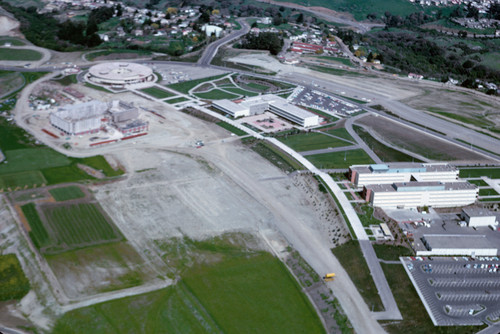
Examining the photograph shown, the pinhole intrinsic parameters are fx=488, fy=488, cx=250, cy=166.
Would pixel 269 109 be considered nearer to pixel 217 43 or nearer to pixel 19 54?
pixel 217 43

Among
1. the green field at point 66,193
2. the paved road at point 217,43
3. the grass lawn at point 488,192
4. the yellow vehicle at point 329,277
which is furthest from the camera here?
the paved road at point 217,43

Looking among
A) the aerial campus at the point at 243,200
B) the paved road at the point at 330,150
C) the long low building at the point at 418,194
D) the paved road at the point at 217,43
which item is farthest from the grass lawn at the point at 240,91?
the long low building at the point at 418,194

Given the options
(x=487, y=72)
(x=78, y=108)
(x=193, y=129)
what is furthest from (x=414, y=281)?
(x=487, y=72)

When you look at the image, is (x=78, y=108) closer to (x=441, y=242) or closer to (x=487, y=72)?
(x=441, y=242)

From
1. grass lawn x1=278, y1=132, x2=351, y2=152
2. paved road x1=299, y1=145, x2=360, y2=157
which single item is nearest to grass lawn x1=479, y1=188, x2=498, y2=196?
paved road x1=299, y1=145, x2=360, y2=157

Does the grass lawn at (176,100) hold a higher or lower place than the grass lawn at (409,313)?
lower

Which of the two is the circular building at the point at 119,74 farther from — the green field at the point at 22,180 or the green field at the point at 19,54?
the green field at the point at 22,180

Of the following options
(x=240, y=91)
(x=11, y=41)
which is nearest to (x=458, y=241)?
(x=240, y=91)

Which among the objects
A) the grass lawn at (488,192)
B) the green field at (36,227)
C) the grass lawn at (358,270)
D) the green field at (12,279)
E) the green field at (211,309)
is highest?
the grass lawn at (488,192)

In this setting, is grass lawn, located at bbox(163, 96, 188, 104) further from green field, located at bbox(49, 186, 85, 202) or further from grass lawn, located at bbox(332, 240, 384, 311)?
grass lawn, located at bbox(332, 240, 384, 311)
